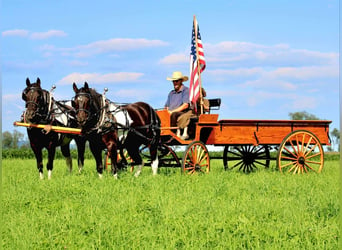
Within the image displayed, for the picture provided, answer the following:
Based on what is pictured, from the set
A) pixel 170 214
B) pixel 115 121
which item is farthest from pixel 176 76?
pixel 170 214

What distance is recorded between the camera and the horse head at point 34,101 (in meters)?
11.2

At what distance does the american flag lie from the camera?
513 inches

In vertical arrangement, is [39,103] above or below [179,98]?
below

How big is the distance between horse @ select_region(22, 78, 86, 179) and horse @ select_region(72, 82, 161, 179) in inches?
26.8

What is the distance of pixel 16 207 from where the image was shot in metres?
8.69

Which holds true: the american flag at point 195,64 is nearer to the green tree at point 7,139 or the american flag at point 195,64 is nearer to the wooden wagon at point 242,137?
the wooden wagon at point 242,137

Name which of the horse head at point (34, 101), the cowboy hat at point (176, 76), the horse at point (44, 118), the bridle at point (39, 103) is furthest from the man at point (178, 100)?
the horse head at point (34, 101)

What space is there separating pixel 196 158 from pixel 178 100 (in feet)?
6.18

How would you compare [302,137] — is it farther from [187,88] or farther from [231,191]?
[231,191]

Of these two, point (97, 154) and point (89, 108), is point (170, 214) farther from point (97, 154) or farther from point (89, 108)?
point (97, 154)

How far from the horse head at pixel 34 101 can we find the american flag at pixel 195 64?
407 cm

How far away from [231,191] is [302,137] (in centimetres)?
497

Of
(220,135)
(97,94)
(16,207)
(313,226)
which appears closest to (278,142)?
(220,135)

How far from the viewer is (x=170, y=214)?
764 centimetres
